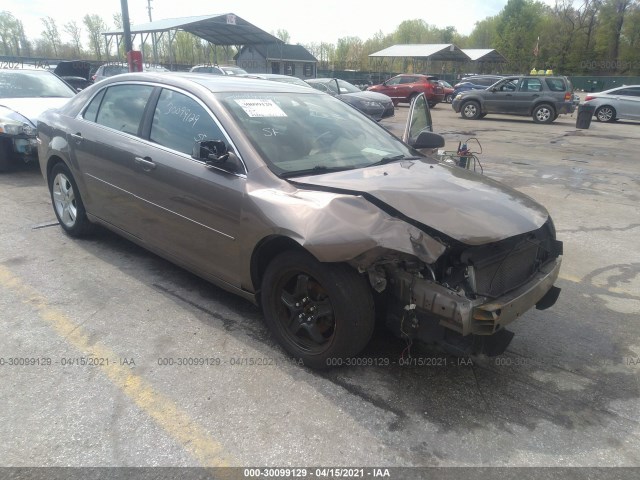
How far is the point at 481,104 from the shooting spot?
2009 centimetres

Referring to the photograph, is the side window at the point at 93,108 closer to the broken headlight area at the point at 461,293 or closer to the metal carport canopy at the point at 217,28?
the broken headlight area at the point at 461,293

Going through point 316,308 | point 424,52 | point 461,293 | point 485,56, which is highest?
point 485,56

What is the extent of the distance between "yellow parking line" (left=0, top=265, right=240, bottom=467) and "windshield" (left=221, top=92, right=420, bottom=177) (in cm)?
150

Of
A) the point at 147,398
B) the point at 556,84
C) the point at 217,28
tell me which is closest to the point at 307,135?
the point at 147,398

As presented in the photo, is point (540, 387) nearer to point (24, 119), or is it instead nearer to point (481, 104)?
point (24, 119)

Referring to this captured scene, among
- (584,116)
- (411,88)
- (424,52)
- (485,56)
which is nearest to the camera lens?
(584,116)

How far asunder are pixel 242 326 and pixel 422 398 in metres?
1.36

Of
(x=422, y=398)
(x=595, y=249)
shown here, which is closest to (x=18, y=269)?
(x=422, y=398)

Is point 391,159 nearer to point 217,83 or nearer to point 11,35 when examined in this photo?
point 217,83

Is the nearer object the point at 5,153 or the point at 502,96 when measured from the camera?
the point at 5,153

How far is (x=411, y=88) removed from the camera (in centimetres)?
2505

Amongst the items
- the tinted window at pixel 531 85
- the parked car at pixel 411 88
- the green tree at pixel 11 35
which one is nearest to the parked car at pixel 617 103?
the tinted window at pixel 531 85

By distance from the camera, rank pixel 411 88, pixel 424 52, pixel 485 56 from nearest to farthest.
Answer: pixel 411 88 → pixel 424 52 → pixel 485 56

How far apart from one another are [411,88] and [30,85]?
1969 centimetres
